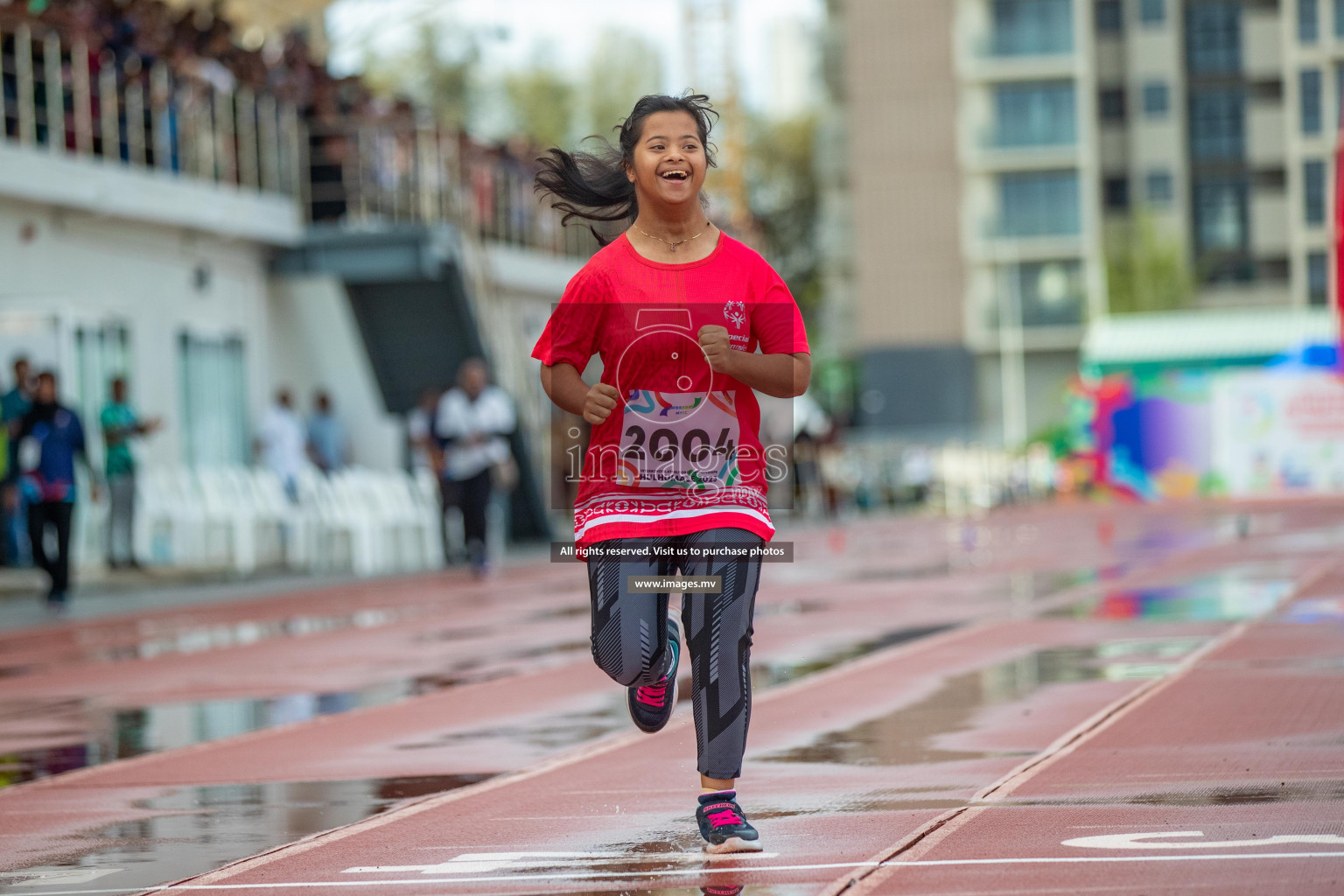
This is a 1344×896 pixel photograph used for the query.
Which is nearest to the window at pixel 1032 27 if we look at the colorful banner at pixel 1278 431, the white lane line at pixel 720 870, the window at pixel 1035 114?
the window at pixel 1035 114

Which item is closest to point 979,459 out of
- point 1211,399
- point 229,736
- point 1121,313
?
point 1211,399

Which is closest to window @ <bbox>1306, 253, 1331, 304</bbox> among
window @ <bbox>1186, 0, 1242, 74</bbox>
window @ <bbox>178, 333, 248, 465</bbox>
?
window @ <bbox>1186, 0, 1242, 74</bbox>

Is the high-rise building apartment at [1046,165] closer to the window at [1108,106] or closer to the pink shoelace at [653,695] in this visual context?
the window at [1108,106]

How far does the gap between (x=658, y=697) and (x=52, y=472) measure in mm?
12402

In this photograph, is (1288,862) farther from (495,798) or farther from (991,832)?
(495,798)

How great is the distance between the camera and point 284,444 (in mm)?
23766

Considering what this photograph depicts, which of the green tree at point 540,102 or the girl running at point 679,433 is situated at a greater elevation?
the green tree at point 540,102

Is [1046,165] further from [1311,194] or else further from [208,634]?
[208,634]

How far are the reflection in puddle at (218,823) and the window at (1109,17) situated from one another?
230 ft

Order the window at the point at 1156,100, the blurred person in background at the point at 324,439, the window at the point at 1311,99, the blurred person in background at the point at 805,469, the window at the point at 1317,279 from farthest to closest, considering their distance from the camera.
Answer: the window at the point at 1317,279 → the window at the point at 1156,100 → the window at the point at 1311,99 → the blurred person in background at the point at 805,469 → the blurred person in background at the point at 324,439

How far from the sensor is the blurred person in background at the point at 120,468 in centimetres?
2022

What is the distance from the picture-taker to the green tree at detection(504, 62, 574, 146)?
71.2 meters

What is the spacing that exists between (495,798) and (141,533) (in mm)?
16421

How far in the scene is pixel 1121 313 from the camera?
65.9m
